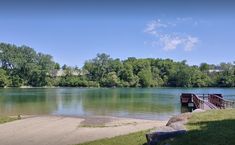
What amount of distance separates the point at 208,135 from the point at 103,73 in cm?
14833

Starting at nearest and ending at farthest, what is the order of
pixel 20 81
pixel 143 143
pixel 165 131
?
pixel 165 131 < pixel 143 143 < pixel 20 81

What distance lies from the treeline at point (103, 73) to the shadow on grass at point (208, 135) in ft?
445

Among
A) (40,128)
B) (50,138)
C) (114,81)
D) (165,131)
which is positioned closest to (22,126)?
(40,128)

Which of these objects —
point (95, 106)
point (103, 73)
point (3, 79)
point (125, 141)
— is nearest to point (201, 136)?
point (125, 141)

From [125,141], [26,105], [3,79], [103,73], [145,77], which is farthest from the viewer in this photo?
[103,73]

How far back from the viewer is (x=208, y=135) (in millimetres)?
11445

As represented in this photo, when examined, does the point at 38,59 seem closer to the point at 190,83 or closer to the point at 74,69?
the point at 74,69

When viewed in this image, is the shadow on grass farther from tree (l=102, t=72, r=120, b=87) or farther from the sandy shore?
tree (l=102, t=72, r=120, b=87)

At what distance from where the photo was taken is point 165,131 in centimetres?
1148

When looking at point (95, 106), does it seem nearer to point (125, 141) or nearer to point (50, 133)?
point (50, 133)

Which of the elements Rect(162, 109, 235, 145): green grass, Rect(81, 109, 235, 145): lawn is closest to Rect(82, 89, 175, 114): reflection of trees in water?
Rect(81, 109, 235, 145): lawn

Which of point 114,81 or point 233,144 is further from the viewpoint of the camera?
point 114,81

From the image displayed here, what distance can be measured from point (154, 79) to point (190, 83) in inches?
621

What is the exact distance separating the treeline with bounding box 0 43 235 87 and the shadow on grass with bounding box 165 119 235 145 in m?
136
